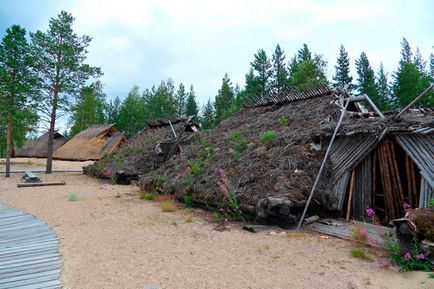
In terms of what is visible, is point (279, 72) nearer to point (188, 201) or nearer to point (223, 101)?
point (223, 101)

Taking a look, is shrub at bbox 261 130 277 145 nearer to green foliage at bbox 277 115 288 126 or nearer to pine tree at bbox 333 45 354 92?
green foliage at bbox 277 115 288 126

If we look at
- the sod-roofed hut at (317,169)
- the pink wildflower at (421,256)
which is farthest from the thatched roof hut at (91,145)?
the pink wildflower at (421,256)

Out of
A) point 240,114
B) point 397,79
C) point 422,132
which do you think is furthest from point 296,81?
point 422,132

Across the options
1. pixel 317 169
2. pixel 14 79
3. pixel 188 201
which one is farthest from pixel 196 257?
pixel 14 79

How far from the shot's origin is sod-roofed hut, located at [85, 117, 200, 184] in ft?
54.7

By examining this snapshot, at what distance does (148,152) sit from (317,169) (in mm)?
11394

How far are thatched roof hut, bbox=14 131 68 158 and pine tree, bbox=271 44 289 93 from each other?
98.4 feet

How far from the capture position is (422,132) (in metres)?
6.59

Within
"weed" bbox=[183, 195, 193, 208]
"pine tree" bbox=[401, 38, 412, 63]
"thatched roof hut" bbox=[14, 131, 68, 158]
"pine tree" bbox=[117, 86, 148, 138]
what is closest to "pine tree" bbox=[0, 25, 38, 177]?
"thatched roof hut" bbox=[14, 131, 68, 158]

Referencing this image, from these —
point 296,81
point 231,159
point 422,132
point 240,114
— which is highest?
point 296,81

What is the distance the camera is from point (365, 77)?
4212 centimetres

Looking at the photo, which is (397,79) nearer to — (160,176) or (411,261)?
(160,176)

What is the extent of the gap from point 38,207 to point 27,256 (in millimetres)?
5332

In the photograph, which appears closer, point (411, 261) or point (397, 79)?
point (411, 261)
